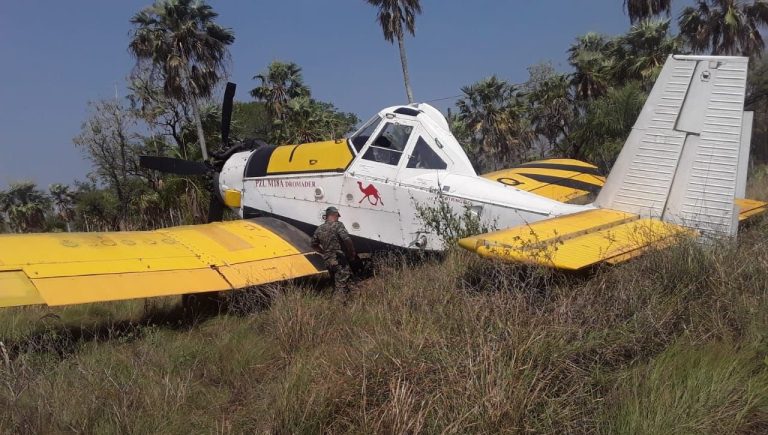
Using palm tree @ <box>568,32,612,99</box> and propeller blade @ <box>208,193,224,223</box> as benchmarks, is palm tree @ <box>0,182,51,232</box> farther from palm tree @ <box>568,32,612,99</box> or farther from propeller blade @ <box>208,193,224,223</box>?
palm tree @ <box>568,32,612,99</box>

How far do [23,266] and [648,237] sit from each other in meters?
5.53

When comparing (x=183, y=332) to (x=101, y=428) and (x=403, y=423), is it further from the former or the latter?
(x=403, y=423)

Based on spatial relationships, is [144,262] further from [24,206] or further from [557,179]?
[24,206]

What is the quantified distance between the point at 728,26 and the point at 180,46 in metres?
24.6

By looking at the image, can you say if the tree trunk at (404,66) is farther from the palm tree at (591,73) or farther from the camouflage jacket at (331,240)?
the camouflage jacket at (331,240)

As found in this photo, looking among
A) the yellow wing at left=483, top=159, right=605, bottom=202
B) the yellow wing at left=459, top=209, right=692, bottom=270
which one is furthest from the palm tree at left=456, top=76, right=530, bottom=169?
the yellow wing at left=459, top=209, right=692, bottom=270

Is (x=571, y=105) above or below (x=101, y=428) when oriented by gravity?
above

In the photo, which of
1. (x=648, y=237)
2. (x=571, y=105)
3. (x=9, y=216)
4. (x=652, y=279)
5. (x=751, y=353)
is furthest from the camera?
(x=9, y=216)

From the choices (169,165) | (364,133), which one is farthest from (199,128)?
(364,133)

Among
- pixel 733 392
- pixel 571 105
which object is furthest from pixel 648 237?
pixel 571 105

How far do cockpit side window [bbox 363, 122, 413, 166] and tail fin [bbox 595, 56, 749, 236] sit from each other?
277cm

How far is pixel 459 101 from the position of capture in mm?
31922

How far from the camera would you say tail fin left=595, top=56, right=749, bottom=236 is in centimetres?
489

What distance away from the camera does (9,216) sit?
105 ft
